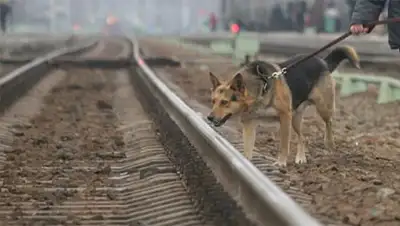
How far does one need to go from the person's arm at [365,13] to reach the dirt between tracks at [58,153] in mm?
2173

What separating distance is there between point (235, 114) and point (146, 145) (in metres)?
2.00

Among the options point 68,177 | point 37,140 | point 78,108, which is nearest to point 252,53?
point 78,108

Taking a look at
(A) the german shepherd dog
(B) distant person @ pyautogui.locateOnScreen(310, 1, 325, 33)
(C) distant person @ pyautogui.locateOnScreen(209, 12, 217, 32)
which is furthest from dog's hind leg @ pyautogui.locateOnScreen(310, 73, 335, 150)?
(C) distant person @ pyautogui.locateOnScreen(209, 12, 217, 32)

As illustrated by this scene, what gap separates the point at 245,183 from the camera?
14.9 ft

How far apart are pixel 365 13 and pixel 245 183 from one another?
9.94 ft

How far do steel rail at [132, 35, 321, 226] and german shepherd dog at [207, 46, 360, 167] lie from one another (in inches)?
10.5

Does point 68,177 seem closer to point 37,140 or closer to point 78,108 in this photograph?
point 37,140

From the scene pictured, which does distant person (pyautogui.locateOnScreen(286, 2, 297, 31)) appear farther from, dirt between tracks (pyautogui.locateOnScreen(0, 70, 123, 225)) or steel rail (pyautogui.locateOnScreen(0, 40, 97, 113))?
dirt between tracks (pyautogui.locateOnScreen(0, 70, 123, 225))

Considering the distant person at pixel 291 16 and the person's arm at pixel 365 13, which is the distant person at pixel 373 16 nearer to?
the person's arm at pixel 365 13

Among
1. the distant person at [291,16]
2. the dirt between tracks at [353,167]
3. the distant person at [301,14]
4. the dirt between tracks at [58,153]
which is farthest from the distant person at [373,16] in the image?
the distant person at [291,16]

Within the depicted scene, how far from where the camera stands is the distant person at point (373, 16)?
712 centimetres

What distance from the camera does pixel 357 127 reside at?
10805 millimetres

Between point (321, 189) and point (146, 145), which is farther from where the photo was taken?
point (146, 145)

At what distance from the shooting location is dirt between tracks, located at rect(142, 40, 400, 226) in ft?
16.6
